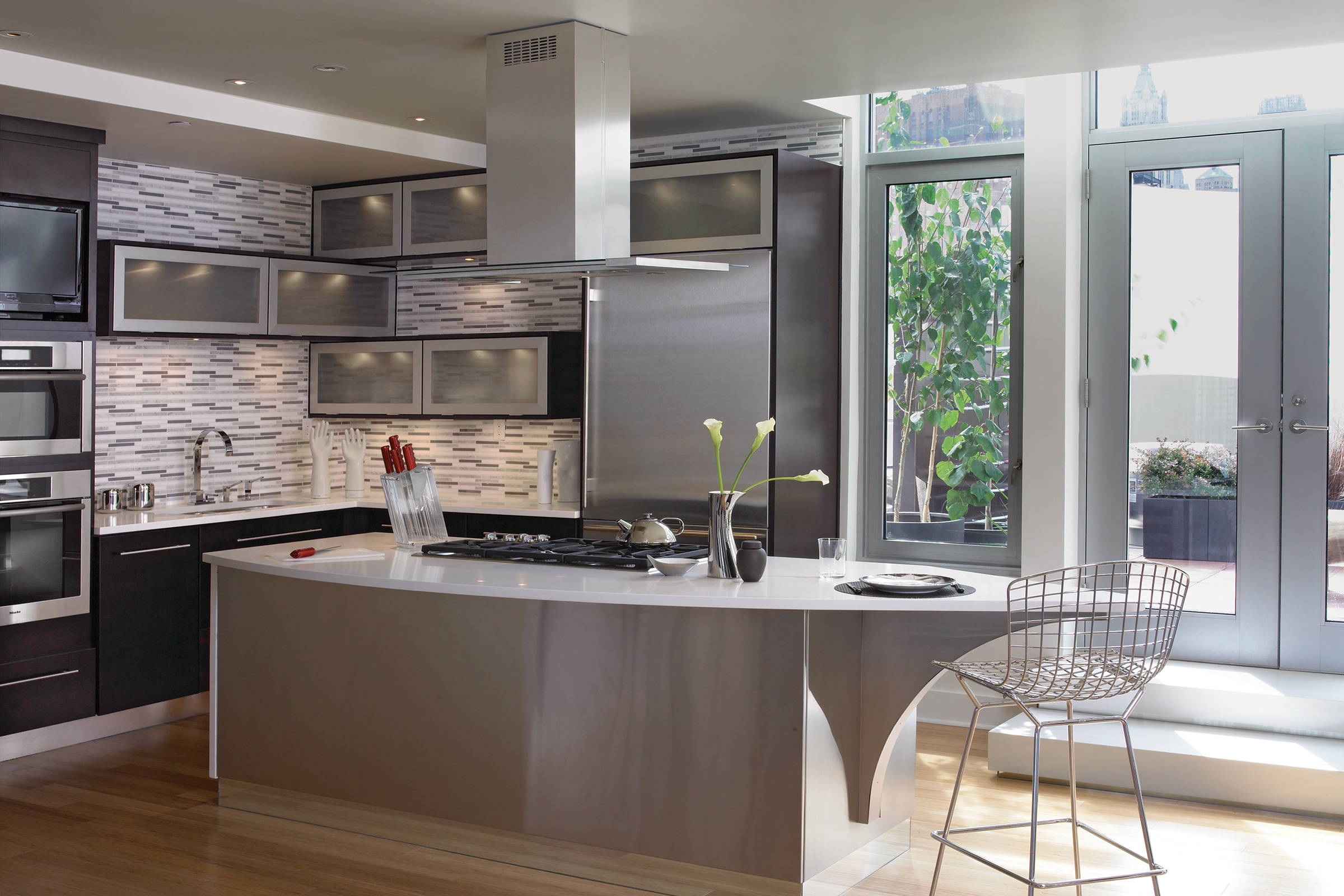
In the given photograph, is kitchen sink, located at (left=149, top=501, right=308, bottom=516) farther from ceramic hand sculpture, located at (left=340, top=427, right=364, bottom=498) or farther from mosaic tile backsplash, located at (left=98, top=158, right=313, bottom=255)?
mosaic tile backsplash, located at (left=98, top=158, right=313, bottom=255)

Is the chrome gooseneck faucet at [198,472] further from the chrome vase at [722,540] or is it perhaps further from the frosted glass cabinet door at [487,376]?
the chrome vase at [722,540]

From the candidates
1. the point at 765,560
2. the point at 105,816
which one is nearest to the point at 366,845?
the point at 105,816

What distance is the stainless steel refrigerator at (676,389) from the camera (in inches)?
192

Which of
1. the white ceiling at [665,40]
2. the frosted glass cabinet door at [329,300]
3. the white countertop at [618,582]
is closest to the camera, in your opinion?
the white countertop at [618,582]

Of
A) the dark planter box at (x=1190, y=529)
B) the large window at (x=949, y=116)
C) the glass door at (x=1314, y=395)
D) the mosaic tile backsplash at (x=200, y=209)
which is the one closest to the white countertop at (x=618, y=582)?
the dark planter box at (x=1190, y=529)

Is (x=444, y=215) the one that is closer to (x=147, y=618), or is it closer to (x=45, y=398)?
(x=45, y=398)

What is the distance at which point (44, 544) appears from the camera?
4602mm

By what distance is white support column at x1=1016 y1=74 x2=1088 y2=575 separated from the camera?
490 cm

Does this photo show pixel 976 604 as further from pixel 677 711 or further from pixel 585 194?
pixel 585 194

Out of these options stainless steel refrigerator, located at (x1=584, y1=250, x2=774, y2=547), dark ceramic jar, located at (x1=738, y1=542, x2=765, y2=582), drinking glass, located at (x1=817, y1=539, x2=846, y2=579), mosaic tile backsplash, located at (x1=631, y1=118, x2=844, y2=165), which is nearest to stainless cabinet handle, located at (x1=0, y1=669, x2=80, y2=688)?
stainless steel refrigerator, located at (x1=584, y1=250, x2=774, y2=547)

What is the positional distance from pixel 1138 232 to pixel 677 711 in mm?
3124

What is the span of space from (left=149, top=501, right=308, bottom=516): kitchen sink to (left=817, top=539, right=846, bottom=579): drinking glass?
10.3 feet

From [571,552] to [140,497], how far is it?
2672 mm

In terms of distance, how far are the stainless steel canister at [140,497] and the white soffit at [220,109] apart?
5.53 ft
